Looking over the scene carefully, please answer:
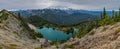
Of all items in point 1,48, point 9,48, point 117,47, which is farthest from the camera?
point 9,48

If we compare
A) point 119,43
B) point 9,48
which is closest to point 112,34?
point 119,43

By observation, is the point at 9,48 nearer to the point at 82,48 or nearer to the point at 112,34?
the point at 82,48

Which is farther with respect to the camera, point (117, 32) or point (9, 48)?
point (9, 48)

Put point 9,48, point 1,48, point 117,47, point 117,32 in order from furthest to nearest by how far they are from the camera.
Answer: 1. point 9,48
2. point 1,48
3. point 117,32
4. point 117,47

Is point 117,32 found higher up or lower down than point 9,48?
higher up

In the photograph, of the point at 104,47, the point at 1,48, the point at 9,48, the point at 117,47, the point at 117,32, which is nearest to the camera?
the point at 117,47

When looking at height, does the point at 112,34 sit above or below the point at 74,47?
above

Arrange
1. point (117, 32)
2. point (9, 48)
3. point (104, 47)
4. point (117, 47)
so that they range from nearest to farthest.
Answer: point (117, 47), point (104, 47), point (117, 32), point (9, 48)

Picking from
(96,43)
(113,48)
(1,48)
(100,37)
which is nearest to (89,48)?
(96,43)

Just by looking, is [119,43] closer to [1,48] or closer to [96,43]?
[96,43]

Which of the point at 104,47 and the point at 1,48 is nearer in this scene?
the point at 104,47
